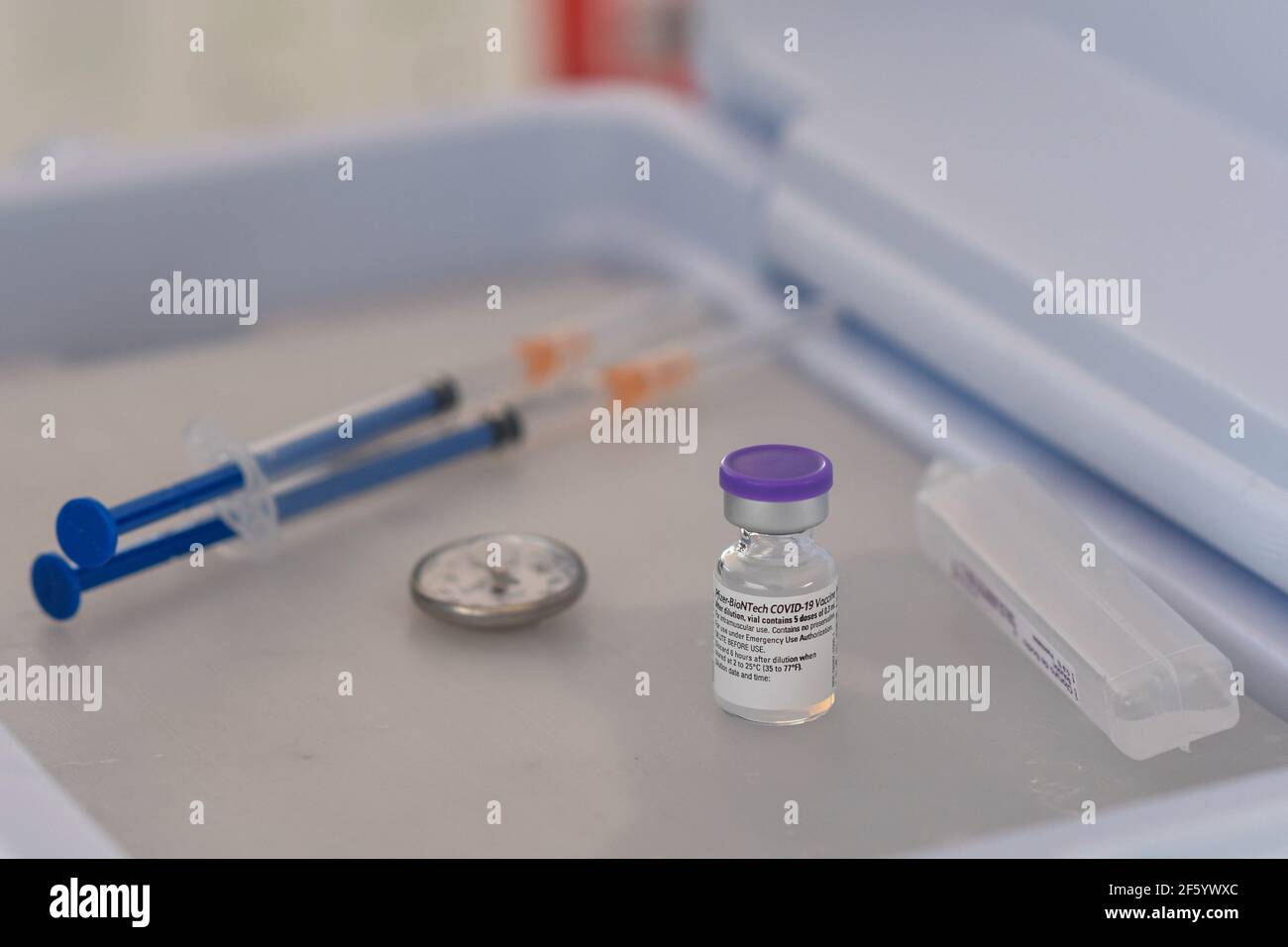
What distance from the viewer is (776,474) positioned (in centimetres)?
72

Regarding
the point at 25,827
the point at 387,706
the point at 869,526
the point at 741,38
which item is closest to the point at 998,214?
the point at 869,526

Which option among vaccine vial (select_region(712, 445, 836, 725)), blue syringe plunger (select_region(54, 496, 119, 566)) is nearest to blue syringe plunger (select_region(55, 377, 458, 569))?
blue syringe plunger (select_region(54, 496, 119, 566))

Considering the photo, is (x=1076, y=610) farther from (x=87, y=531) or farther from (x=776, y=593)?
(x=87, y=531)

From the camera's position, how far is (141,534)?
90cm

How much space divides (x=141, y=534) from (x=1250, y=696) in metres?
0.55

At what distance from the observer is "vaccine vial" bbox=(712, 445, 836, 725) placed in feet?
2.33

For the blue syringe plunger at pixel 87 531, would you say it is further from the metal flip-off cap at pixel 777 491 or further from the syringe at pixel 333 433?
the metal flip-off cap at pixel 777 491

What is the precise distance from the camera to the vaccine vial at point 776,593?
2.33 ft

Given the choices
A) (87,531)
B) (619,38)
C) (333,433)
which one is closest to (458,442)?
(333,433)

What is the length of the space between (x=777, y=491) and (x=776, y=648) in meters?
0.07

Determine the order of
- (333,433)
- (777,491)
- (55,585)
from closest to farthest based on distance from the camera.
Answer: (777,491), (55,585), (333,433)

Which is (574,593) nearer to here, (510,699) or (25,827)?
(510,699)

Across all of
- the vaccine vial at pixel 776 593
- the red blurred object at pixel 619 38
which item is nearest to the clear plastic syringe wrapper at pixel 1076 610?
the vaccine vial at pixel 776 593
